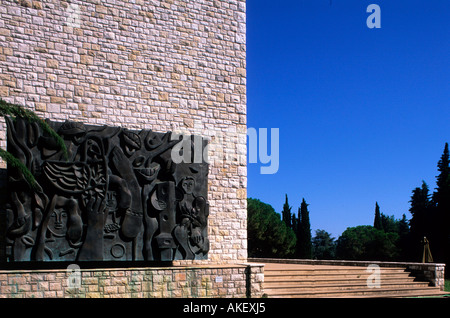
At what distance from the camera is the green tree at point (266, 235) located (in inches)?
1300

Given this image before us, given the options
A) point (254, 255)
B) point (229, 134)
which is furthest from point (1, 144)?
point (254, 255)

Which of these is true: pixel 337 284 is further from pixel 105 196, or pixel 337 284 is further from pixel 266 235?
pixel 266 235

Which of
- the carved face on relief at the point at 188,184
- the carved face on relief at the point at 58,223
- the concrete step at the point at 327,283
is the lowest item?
the concrete step at the point at 327,283

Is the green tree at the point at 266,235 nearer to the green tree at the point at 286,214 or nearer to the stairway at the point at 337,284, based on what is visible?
the green tree at the point at 286,214

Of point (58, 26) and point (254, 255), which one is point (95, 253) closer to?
point (58, 26)

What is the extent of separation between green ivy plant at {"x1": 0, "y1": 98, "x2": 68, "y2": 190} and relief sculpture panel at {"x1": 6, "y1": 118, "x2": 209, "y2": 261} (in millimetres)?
107

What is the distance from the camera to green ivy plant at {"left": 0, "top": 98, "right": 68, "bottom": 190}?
9664 millimetres

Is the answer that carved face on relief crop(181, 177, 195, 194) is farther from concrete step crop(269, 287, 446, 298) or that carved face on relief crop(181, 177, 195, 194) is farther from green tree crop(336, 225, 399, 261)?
green tree crop(336, 225, 399, 261)

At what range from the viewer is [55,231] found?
1023 centimetres

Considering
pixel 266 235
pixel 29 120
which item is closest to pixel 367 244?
pixel 266 235

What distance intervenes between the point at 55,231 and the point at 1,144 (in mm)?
2426

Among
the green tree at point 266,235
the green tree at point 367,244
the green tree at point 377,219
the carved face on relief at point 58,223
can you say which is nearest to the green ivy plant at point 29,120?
the carved face on relief at point 58,223

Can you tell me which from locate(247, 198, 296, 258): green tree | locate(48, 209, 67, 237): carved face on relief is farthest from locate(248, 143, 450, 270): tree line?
locate(48, 209, 67, 237): carved face on relief

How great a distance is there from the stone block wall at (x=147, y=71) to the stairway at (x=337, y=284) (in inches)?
50.5
